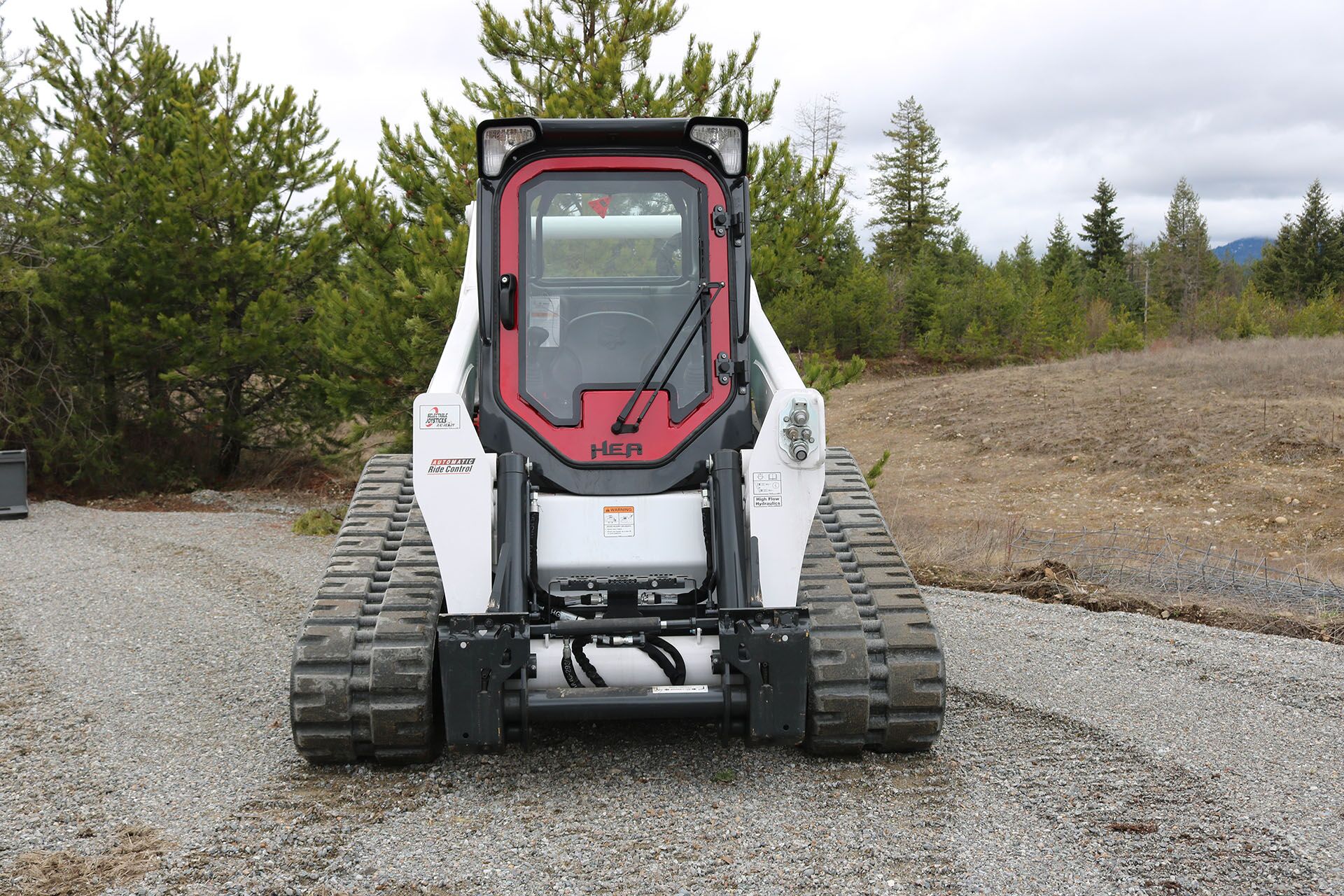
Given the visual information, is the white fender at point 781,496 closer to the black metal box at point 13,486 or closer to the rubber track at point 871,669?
the rubber track at point 871,669

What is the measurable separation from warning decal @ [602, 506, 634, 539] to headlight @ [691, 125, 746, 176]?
5.24ft

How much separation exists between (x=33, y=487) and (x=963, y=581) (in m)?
14.3

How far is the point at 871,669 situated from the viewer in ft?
15.7

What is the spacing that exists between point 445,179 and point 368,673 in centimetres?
817

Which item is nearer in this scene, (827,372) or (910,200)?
(827,372)

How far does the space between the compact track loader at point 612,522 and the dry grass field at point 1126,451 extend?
5.18 meters

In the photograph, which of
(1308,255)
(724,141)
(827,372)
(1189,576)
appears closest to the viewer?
(724,141)

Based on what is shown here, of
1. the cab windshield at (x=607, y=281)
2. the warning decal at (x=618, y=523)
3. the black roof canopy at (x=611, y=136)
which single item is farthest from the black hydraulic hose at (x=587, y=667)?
the black roof canopy at (x=611, y=136)

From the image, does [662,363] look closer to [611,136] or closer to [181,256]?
[611,136]

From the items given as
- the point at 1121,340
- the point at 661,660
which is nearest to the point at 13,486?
the point at 661,660

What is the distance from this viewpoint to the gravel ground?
146 inches

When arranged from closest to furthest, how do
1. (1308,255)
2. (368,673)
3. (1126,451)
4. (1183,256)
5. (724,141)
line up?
(368,673) < (724,141) < (1126,451) < (1308,255) < (1183,256)

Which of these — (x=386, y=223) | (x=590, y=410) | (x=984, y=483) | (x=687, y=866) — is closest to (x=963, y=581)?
(x=590, y=410)

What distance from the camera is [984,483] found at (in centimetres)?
2041
